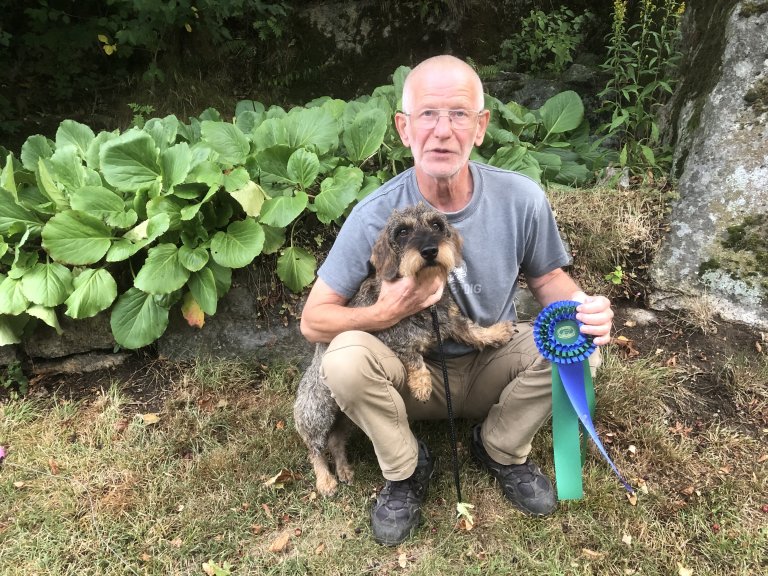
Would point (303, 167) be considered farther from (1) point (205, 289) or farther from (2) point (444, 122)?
(2) point (444, 122)

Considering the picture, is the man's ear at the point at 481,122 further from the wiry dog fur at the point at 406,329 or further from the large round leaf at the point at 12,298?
the large round leaf at the point at 12,298

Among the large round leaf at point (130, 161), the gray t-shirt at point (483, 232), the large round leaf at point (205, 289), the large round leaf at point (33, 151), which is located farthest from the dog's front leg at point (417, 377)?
the large round leaf at point (33, 151)

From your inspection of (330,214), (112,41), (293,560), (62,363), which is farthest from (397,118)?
(112,41)

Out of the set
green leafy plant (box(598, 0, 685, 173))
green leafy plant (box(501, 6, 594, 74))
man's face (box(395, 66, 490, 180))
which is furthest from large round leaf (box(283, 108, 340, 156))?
green leafy plant (box(501, 6, 594, 74))

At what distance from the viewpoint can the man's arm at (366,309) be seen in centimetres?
254

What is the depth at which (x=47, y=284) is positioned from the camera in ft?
12.2

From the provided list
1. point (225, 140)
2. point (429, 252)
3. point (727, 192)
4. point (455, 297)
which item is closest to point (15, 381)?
point (225, 140)

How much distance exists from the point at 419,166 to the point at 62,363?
3310 millimetres

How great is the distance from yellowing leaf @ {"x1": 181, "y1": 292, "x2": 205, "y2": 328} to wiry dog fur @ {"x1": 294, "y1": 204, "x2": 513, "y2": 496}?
3.85ft

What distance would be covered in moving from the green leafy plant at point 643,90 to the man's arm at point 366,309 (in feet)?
9.79

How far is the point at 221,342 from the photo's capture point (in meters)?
4.14

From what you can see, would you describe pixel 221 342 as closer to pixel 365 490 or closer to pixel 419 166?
pixel 365 490

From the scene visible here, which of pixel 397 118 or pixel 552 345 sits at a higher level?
pixel 397 118

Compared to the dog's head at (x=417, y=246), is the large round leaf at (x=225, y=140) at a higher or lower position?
lower
